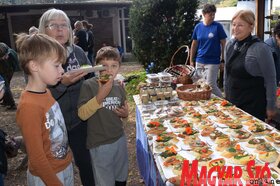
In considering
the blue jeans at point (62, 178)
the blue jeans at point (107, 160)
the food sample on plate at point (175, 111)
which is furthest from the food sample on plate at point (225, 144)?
the blue jeans at point (62, 178)

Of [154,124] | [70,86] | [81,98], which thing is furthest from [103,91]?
[154,124]

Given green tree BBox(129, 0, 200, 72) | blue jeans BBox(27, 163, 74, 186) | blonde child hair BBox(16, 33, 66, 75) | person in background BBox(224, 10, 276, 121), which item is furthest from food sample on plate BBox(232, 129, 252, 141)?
green tree BBox(129, 0, 200, 72)

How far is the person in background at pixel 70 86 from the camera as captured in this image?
2279 millimetres

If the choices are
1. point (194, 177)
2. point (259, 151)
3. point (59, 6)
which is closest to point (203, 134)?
point (259, 151)

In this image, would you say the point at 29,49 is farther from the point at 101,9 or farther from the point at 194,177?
the point at 101,9

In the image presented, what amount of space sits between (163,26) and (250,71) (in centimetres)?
453

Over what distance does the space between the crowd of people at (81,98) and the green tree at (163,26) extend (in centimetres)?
356

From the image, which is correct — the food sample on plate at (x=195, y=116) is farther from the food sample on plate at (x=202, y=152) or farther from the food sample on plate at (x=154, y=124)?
the food sample on plate at (x=202, y=152)

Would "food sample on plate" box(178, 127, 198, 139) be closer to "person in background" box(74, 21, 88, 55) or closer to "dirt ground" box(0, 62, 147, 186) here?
"dirt ground" box(0, 62, 147, 186)

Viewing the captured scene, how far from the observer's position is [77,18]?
15.8 m

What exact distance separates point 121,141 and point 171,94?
0.97 m

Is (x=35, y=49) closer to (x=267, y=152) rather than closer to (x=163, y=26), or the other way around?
(x=267, y=152)

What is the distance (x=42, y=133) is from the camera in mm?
1638

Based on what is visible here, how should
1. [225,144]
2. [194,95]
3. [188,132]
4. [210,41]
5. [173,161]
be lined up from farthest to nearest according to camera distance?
[210,41] → [194,95] → [188,132] → [225,144] → [173,161]
